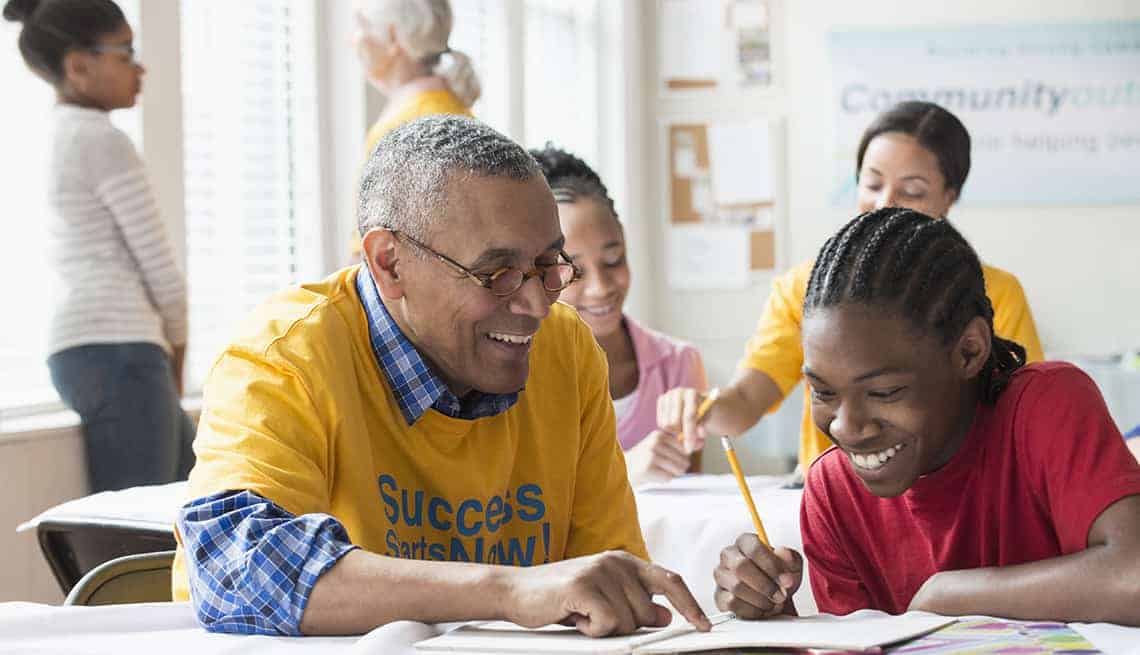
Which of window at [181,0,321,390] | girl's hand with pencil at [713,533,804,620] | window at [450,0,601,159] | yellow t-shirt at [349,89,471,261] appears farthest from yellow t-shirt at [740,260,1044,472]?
window at [450,0,601,159]

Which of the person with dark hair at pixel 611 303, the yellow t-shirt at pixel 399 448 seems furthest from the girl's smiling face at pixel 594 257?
the yellow t-shirt at pixel 399 448

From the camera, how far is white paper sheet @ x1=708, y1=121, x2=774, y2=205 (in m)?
6.69

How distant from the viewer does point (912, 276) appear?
1.47 metres

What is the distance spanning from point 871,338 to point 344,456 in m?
0.52

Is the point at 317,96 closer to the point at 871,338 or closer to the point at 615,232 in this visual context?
the point at 615,232

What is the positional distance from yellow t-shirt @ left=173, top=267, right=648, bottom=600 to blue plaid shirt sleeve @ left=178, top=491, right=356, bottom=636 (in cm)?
2

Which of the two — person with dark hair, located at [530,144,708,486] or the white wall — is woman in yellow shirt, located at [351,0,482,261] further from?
the white wall

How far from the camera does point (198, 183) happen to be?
4.06 m

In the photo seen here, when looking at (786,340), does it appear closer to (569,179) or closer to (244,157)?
(569,179)

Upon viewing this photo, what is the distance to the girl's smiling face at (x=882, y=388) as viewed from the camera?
56.7 inches

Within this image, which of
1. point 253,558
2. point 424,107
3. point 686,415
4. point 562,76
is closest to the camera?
point 253,558

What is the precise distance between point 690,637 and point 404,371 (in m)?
0.53

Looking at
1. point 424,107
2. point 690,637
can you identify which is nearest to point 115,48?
point 424,107

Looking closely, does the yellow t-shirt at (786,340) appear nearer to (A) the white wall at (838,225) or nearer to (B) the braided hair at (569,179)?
(B) the braided hair at (569,179)
